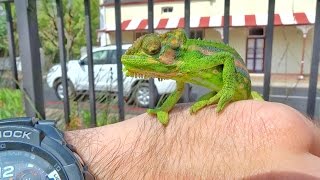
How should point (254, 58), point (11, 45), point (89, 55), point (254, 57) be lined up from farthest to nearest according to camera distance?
point (254, 57) → point (254, 58) → point (11, 45) → point (89, 55)

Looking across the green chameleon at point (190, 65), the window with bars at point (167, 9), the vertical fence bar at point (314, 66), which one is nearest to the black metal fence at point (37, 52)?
the vertical fence bar at point (314, 66)

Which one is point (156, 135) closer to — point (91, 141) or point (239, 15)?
point (91, 141)

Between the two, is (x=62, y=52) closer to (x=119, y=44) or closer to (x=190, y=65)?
(x=119, y=44)

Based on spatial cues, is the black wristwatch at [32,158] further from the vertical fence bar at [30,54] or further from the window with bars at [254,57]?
the window with bars at [254,57]

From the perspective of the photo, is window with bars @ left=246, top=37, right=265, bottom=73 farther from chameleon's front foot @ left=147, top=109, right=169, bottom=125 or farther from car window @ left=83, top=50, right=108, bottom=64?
chameleon's front foot @ left=147, top=109, right=169, bottom=125

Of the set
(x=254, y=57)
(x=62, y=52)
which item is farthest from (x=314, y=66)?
(x=254, y=57)

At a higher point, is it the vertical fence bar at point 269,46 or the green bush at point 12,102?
the vertical fence bar at point 269,46
